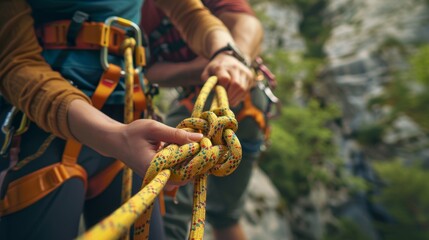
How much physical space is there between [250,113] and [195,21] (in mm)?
845

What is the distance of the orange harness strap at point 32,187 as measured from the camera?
112 cm

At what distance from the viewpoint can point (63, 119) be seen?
998mm

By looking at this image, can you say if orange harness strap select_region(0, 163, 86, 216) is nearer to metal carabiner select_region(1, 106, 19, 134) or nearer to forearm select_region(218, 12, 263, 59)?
metal carabiner select_region(1, 106, 19, 134)

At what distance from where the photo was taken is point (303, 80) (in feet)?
60.8

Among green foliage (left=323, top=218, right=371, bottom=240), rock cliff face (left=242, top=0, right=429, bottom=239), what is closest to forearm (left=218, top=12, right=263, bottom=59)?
rock cliff face (left=242, top=0, right=429, bottom=239)

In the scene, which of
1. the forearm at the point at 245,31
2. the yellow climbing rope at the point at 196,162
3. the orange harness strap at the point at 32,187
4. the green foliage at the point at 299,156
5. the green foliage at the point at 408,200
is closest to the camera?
the yellow climbing rope at the point at 196,162

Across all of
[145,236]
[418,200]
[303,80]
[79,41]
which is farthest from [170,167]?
[303,80]

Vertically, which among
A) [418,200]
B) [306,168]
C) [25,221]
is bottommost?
[306,168]

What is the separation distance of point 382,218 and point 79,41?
1661 centimetres

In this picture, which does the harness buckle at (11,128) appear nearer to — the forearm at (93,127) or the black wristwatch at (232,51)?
the forearm at (93,127)

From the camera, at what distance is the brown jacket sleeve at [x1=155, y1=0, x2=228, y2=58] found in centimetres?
157

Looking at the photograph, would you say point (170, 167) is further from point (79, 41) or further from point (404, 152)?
point (404, 152)

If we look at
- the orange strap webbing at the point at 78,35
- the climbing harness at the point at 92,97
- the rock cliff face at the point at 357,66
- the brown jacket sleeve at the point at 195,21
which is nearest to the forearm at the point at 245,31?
the brown jacket sleeve at the point at 195,21

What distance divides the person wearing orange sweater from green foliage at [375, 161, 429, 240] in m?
12.6
